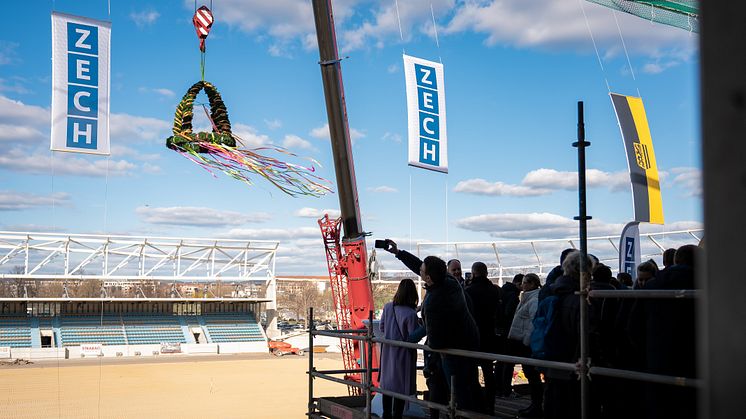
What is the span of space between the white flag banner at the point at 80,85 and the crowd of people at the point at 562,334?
7.78m

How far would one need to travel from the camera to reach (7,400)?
3512cm

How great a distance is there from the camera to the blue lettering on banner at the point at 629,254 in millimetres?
12000

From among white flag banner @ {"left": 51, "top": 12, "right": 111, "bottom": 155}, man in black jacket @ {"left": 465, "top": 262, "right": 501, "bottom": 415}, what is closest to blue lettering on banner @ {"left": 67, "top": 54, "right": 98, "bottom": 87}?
white flag banner @ {"left": 51, "top": 12, "right": 111, "bottom": 155}

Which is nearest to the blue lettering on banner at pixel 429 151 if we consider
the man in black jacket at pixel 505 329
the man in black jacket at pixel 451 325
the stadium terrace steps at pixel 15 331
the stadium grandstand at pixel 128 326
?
the man in black jacket at pixel 505 329

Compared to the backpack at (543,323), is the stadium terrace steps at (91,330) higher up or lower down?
lower down

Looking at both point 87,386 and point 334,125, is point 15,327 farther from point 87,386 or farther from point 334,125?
point 334,125

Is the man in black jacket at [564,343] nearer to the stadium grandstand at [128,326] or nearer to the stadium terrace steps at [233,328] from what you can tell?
the stadium grandstand at [128,326]

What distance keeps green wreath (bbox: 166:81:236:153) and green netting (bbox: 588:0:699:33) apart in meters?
12.5

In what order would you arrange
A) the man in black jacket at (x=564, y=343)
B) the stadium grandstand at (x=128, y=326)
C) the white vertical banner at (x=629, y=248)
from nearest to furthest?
the man in black jacket at (x=564, y=343), the white vertical banner at (x=629, y=248), the stadium grandstand at (x=128, y=326)

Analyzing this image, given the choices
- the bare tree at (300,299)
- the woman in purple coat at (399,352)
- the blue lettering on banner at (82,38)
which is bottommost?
the bare tree at (300,299)

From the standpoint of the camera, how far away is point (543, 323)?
5367 millimetres

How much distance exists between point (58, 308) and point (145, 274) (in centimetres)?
722

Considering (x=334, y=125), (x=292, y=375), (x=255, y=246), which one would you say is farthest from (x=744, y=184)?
(x=255, y=246)

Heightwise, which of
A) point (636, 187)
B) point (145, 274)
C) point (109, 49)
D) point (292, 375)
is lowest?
point (292, 375)
